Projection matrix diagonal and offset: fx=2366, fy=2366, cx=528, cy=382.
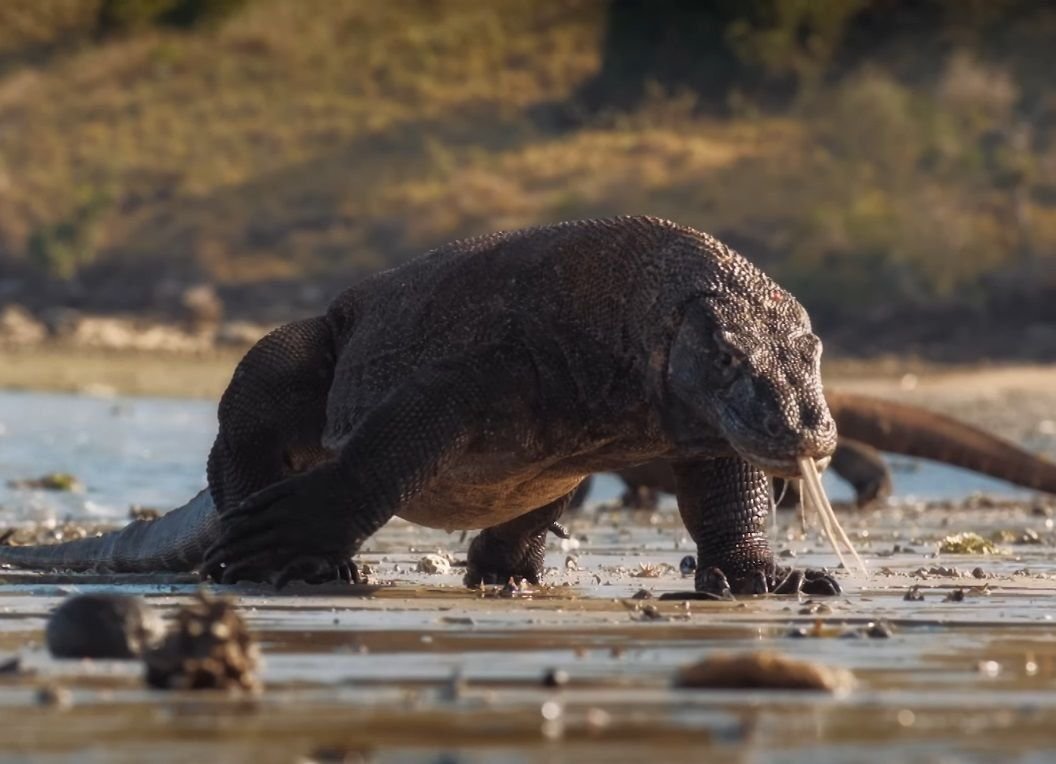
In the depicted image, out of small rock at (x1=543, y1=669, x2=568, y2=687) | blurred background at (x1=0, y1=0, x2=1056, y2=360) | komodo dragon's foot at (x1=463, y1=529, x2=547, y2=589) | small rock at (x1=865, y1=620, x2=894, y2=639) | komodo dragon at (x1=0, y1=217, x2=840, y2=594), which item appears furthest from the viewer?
blurred background at (x1=0, y1=0, x2=1056, y2=360)

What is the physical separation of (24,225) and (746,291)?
139ft

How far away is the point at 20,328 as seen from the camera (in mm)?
41250

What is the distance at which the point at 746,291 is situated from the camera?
790 cm

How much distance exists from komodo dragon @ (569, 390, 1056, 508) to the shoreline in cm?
1563

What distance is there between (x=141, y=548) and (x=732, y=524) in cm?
292

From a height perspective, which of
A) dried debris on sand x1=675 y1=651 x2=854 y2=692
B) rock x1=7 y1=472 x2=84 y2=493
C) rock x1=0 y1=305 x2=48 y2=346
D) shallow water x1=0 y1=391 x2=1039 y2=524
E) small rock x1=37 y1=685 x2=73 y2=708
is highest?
rock x1=0 y1=305 x2=48 y2=346

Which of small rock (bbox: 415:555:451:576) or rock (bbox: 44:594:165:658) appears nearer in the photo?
rock (bbox: 44:594:165:658)

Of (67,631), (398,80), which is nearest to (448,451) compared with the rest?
(67,631)

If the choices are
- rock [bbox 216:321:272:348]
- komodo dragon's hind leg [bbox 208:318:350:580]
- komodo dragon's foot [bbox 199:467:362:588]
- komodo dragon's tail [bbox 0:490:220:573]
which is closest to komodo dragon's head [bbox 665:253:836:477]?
komodo dragon's foot [bbox 199:467:362:588]

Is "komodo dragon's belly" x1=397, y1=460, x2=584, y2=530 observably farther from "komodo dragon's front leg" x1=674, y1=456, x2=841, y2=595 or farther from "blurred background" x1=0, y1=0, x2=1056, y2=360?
"blurred background" x1=0, y1=0, x2=1056, y2=360

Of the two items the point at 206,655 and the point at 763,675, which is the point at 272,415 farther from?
the point at 763,675

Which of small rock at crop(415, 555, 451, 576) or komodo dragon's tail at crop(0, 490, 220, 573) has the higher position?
komodo dragon's tail at crop(0, 490, 220, 573)

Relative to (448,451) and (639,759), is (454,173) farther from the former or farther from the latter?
(639,759)

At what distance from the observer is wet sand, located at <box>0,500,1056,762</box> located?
4.22 meters
